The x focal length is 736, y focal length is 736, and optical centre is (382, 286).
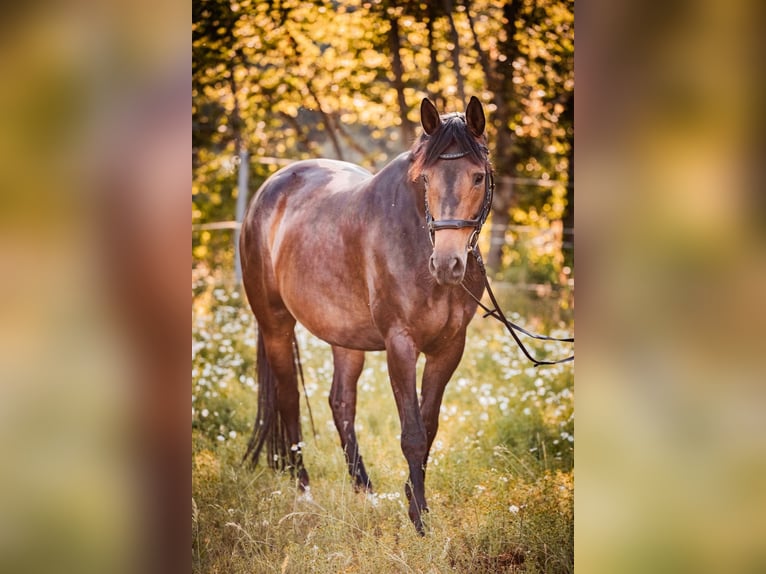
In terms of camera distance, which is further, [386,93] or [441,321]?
[386,93]

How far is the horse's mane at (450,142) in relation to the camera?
2643 millimetres

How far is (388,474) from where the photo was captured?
9.86ft

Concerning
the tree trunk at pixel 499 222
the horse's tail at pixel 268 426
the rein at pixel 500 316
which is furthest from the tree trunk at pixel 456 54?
the horse's tail at pixel 268 426

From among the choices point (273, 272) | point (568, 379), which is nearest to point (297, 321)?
point (273, 272)

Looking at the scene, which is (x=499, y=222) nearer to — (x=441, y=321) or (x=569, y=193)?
(x=569, y=193)

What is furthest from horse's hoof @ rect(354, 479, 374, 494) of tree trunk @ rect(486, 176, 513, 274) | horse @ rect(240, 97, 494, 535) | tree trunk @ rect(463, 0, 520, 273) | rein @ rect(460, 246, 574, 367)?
tree trunk @ rect(463, 0, 520, 273)

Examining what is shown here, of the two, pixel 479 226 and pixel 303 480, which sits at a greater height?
pixel 479 226

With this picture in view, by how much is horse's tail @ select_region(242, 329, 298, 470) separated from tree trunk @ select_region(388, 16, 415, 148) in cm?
111

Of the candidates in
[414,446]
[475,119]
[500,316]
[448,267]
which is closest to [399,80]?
[475,119]

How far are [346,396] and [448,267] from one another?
86cm

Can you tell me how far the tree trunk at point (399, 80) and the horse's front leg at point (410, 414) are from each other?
2.75 ft

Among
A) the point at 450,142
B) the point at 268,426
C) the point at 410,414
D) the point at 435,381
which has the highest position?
the point at 450,142

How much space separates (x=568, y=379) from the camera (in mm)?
3135
